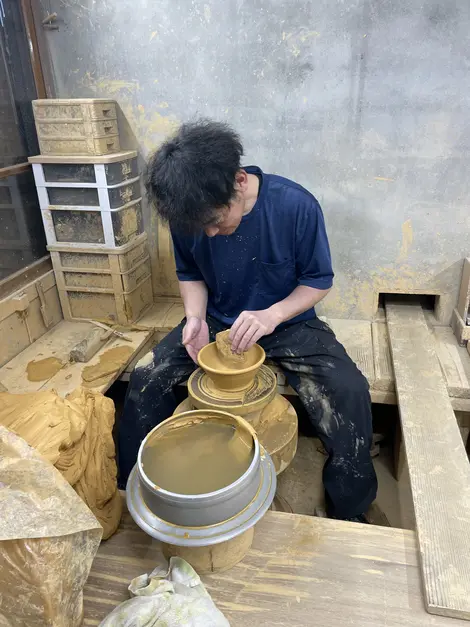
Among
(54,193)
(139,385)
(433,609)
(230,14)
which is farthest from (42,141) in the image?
(433,609)

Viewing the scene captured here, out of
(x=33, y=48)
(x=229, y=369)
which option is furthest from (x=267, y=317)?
(x=33, y=48)

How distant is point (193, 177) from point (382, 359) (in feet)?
5.78

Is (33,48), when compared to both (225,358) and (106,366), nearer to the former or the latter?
(106,366)

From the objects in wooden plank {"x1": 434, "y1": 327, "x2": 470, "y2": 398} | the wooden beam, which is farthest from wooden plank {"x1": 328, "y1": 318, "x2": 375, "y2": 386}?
the wooden beam

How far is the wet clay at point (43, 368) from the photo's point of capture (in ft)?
9.16

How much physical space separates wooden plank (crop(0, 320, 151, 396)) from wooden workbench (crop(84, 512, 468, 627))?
4.60 ft

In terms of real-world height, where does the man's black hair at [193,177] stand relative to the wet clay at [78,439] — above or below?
above

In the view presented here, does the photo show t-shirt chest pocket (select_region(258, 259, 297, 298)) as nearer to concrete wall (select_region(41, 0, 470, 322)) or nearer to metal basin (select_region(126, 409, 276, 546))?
concrete wall (select_region(41, 0, 470, 322))

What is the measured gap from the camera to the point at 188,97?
119 inches

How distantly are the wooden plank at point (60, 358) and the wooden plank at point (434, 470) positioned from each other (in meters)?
1.68

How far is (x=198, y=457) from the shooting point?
141cm

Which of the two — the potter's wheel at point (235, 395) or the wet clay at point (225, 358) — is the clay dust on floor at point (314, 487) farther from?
the wet clay at point (225, 358)

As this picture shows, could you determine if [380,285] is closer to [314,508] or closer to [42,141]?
[314,508]

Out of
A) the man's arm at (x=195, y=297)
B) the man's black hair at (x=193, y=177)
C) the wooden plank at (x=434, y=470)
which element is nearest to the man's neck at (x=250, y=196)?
the man's black hair at (x=193, y=177)
